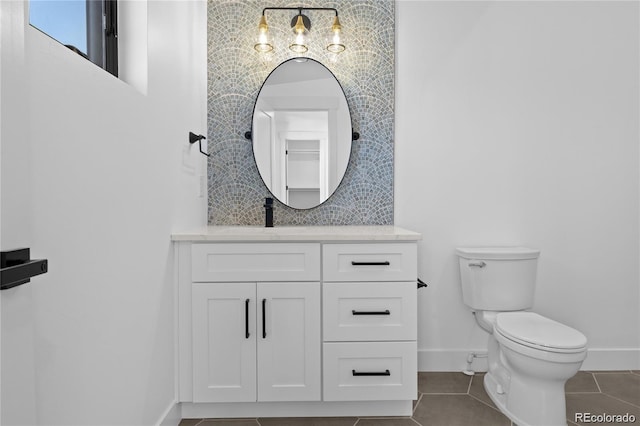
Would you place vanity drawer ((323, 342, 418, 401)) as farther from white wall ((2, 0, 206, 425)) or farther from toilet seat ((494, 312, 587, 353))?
white wall ((2, 0, 206, 425))

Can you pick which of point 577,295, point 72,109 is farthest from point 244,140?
point 577,295

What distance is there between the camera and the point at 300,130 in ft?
7.43

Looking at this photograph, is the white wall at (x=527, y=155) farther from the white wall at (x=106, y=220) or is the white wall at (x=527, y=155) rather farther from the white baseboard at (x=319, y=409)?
the white wall at (x=106, y=220)

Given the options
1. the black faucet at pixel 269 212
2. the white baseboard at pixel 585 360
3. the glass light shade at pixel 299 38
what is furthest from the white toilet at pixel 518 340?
the glass light shade at pixel 299 38

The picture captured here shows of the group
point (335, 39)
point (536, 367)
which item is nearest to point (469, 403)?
point (536, 367)

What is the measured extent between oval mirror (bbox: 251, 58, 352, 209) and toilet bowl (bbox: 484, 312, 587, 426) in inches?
47.8

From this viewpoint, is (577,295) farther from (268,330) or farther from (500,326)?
(268,330)

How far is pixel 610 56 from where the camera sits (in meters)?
2.23

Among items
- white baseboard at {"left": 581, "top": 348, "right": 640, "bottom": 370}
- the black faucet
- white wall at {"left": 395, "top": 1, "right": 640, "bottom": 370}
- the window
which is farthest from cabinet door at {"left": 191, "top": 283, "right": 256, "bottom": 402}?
white baseboard at {"left": 581, "top": 348, "right": 640, "bottom": 370}

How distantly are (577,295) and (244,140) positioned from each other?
86.2 inches

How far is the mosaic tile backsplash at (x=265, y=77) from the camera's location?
227 centimetres

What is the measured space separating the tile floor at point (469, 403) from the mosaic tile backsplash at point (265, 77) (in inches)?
37.8

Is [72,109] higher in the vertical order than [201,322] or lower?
higher

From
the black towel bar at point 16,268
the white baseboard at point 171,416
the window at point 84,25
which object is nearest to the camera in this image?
the black towel bar at point 16,268
